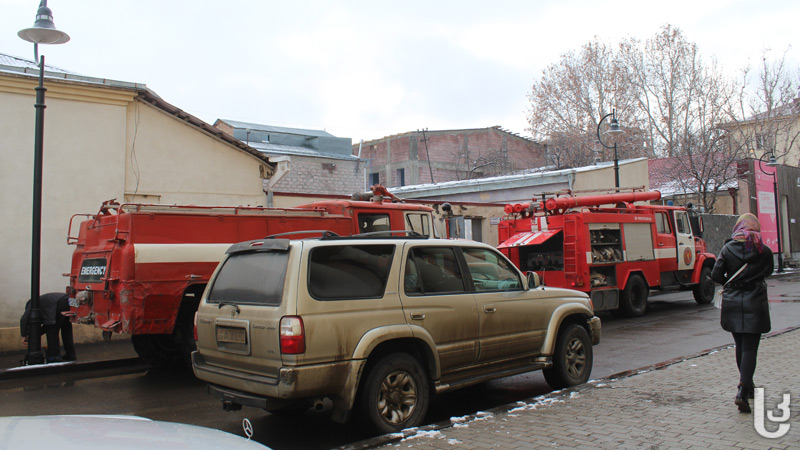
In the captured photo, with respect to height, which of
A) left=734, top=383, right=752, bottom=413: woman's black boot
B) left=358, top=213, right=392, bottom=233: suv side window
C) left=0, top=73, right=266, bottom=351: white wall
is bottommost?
left=734, top=383, right=752, bottom=413: woman's black boot

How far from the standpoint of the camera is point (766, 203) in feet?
107

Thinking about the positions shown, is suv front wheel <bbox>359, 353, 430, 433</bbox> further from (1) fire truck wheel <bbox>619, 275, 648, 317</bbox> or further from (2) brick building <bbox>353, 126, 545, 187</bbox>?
(2) brick building <bbox>353, 126, 545, 187</bbox>

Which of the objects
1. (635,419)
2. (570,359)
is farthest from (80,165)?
(635,419)

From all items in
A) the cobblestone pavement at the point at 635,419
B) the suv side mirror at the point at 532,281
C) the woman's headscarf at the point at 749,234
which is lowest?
the cobblestone pavement at the point at 635,419

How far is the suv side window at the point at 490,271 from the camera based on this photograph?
6477 millimetres

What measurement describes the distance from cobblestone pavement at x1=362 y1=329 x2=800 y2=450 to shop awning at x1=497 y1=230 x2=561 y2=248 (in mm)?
6587

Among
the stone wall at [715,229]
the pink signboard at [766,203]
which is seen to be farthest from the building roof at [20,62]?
the pink signboard at [766,203]

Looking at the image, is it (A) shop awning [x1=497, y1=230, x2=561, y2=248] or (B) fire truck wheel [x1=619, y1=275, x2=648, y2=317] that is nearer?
(A) shop awning [x1=497, y1=230, x2=561, y2=248]

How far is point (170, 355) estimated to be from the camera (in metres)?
9.67

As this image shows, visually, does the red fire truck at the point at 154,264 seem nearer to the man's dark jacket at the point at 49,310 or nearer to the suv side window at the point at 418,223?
the man's dark jacket at the point at 49,310

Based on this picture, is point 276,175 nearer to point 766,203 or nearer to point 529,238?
point 529,238

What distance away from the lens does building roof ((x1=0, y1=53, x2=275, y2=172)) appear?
1195 cm

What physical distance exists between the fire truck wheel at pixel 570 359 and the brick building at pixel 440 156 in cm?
3734

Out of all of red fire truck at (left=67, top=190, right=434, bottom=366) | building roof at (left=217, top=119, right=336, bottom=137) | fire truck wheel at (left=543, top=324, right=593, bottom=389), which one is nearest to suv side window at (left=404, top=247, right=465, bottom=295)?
fire truck wheel at (left=543, top=324, right=593, bottom=389)
